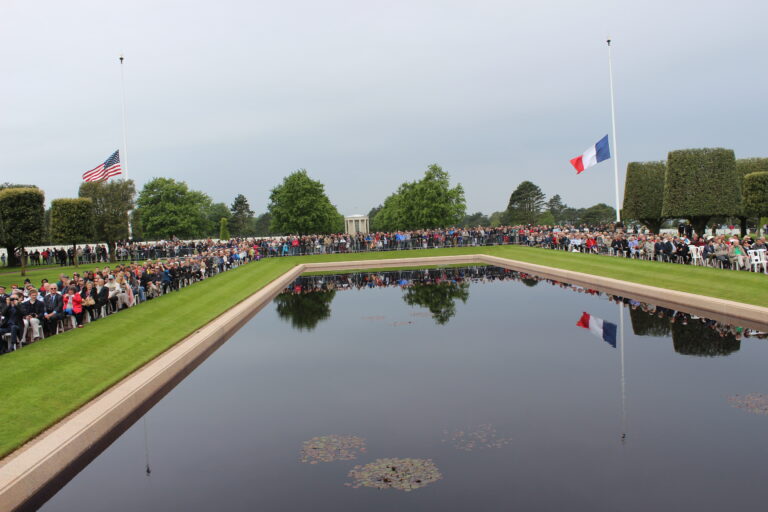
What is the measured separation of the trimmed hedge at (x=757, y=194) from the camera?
44.7m

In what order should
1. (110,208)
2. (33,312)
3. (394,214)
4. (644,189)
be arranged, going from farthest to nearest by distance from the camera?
(394,214)
(644,189)
(110,208)
(33,312)

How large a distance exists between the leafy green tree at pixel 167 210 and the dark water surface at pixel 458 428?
74830mm

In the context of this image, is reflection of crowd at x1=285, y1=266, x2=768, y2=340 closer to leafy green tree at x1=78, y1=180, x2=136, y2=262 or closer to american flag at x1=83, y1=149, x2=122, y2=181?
american flag at x1=83, y1=149, x2=122, y2=181

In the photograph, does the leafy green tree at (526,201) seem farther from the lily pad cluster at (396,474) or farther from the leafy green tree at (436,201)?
the lily pad cluster at (396,474)

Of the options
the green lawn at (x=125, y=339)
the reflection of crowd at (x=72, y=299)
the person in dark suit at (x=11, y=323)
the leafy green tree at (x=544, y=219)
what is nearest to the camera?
the green lawn at (x=125, y=339)

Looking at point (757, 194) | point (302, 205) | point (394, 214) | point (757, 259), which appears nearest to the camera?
point (757, 259)

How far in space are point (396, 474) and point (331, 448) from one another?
1348mm

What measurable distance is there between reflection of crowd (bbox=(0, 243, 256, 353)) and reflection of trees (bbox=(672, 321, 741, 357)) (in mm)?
15583

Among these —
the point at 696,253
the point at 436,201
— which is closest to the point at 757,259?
the point at 696,253

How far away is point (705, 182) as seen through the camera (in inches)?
1736

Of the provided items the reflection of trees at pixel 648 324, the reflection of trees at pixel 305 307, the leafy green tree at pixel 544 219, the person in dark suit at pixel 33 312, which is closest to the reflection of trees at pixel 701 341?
the reflection of trees at pixel 648 324

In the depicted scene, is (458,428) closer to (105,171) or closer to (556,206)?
(105,171)

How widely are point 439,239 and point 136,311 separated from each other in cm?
3328

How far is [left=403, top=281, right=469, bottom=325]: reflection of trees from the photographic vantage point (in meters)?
20.6
